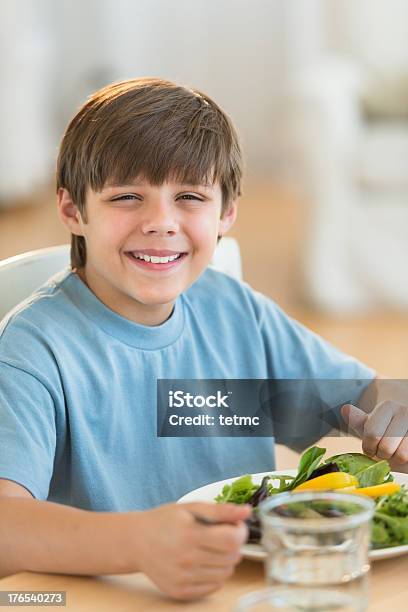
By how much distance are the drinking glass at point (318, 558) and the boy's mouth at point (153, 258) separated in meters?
0.46

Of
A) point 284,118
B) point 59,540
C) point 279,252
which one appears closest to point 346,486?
point 59,540

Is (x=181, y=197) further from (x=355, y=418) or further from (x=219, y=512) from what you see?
(x=219, y=512)

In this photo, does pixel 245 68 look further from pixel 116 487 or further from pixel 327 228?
pixel 116 487

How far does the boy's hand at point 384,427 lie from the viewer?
1088 millimetres

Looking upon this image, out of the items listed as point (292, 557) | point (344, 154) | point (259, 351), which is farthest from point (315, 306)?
point (292, 557)

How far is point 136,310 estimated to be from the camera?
1290 mm

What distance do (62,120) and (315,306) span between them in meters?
3.24

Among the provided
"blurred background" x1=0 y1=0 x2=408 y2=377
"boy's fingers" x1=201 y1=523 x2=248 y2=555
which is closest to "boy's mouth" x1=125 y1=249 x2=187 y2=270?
"boy's fingers" x1=201 y1=523 x2=248 y2=555

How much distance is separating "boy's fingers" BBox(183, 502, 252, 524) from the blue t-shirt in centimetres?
27

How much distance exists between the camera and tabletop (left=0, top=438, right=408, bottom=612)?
0.87 m

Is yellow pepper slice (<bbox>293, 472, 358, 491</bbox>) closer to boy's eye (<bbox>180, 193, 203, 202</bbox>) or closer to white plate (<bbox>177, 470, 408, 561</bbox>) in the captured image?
white plate (<bbox>177, 470, 408, 561</bbox>)

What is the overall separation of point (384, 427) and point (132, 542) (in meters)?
0.33

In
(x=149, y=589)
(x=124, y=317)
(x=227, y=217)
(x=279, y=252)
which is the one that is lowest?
(x=279, y=252)

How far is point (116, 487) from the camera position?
121cm
